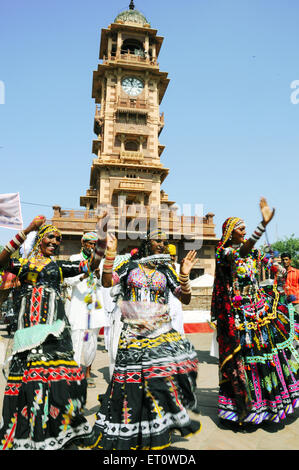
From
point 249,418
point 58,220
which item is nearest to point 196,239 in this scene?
point 58,220

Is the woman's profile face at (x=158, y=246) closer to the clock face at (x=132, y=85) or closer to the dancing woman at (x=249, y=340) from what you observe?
the dancing woman at (x=249, y=340)

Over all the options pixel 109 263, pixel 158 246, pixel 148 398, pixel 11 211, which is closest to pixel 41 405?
pixel 148 398

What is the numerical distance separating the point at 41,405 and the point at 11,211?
215 inches

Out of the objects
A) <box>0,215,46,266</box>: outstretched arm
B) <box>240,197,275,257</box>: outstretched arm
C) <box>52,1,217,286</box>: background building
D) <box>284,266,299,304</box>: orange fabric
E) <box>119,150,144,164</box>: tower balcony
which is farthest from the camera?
<box>119,150,144,164</box>: tower balcony

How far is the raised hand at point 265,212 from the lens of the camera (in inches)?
136

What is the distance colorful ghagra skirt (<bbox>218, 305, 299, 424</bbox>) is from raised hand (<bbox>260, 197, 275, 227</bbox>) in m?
1.15

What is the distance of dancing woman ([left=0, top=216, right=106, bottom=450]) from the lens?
2.71 metres

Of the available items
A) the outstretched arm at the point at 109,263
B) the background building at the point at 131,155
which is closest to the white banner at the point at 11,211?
the outstretched arm at the point at 109,263

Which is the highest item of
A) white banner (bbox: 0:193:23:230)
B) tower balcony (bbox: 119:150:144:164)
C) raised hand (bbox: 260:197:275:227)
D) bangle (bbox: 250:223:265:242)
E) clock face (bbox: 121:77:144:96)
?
clock face (bbox: 121:77:144:96)

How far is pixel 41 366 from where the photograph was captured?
2838 millimetres

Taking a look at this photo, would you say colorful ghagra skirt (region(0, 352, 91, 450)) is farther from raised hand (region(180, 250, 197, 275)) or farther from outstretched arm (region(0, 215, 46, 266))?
raised hand (region(180, 250, 197, 275))

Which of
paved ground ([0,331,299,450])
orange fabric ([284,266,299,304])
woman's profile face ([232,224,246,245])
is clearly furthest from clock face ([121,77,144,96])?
paved ground ([0,331,299,450])
